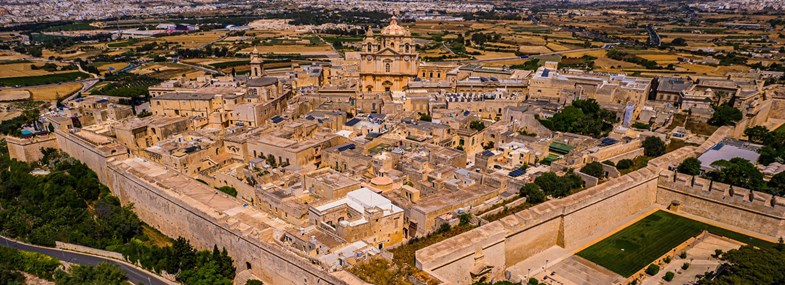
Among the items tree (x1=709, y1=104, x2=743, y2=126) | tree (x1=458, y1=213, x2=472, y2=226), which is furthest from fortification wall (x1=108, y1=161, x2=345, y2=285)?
tree (x1=709, y1=104, x2=743, y2=126)

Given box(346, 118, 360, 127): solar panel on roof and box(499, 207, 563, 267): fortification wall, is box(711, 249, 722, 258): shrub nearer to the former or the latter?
box(499, 207, 563, 267): fortification wall

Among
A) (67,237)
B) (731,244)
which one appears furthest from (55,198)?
(731,244)

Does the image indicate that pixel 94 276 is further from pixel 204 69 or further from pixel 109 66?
pixel 109 66

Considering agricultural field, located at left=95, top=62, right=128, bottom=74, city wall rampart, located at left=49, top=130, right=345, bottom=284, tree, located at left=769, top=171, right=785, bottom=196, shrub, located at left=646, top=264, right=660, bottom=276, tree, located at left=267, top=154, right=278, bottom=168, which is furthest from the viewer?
agricultural field, located at left=95, top=62, right=128, bottom=74

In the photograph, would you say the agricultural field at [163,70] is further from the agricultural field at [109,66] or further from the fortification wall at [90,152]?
the fortification wall at [90,152]

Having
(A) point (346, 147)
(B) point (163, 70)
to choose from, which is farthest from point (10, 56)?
(A) point (346, 147)

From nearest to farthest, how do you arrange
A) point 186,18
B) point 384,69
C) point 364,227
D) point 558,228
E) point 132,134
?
point 364,227 < point 558,228 < point 132,134 < point 384,69 < point 186,18

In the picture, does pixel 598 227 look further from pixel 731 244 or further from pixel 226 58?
pixel 226 58
